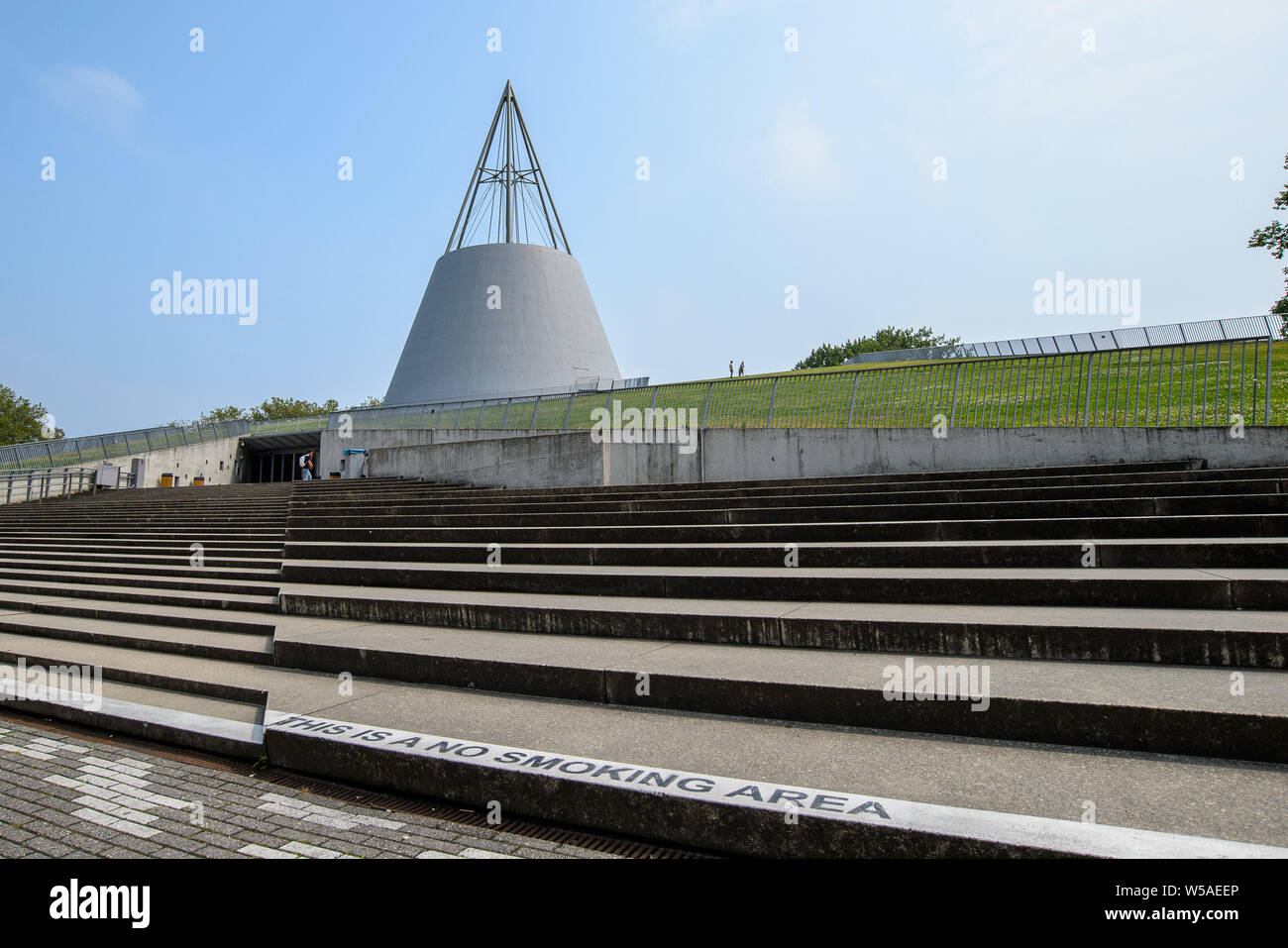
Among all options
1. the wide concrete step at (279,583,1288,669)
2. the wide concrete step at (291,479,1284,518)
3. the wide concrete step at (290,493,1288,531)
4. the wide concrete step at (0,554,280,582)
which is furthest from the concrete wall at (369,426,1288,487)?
the wide concrete step at (0,554,280,582)

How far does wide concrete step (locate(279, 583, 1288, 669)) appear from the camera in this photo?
3414 millimetres

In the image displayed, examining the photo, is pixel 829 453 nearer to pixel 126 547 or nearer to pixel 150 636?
pixel 150 636

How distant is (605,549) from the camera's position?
661 cm

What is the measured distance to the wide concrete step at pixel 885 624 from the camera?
3.41 metres

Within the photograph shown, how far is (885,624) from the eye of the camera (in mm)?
4020

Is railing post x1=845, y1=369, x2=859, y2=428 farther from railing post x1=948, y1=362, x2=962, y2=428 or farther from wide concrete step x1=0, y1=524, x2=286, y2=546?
wide concrete step x1=0, y1=524, x2=286, y2=546

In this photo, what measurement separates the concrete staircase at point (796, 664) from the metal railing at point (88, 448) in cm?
2314

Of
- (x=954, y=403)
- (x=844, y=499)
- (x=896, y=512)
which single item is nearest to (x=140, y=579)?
(x=844, y=499)

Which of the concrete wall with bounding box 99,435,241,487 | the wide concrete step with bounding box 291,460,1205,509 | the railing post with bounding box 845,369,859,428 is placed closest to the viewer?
the wide concrete step with bounding box 291,460,1205,509

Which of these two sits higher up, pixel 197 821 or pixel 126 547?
Result: pixel 126 547

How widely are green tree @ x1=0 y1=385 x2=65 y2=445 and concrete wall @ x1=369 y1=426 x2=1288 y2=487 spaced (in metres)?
47.6

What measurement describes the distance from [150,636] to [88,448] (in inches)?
1054
